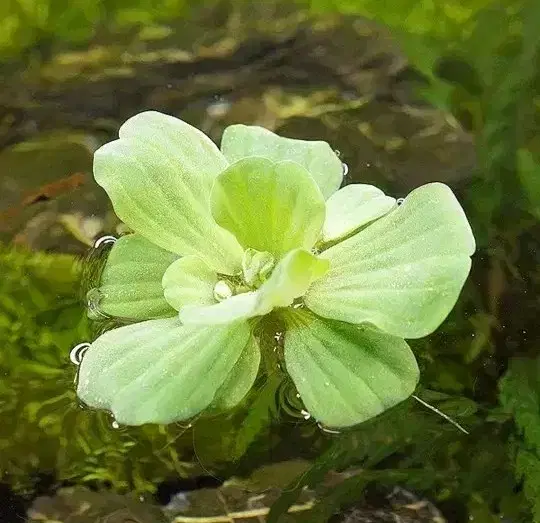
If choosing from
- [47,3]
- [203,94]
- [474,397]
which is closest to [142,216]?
[474,397]

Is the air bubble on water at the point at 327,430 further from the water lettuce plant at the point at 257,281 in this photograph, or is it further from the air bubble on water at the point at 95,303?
the air bubble on water at the point at 95,303

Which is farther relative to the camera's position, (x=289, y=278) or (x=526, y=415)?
(x=526, y=415)

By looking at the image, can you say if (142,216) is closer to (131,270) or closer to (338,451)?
(131,270)

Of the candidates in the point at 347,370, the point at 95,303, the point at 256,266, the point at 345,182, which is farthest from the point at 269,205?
the point at 345,182

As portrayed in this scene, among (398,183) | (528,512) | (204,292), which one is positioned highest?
(204,292)

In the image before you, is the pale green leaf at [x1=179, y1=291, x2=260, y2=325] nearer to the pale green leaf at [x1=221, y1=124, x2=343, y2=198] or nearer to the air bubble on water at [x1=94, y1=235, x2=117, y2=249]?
the pale green leaf at [x1=221, y1=124, x2=343, y2=198]

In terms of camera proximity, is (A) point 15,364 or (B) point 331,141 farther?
(B) point 331,141

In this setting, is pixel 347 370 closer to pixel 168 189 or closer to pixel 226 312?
pixel 226 312
